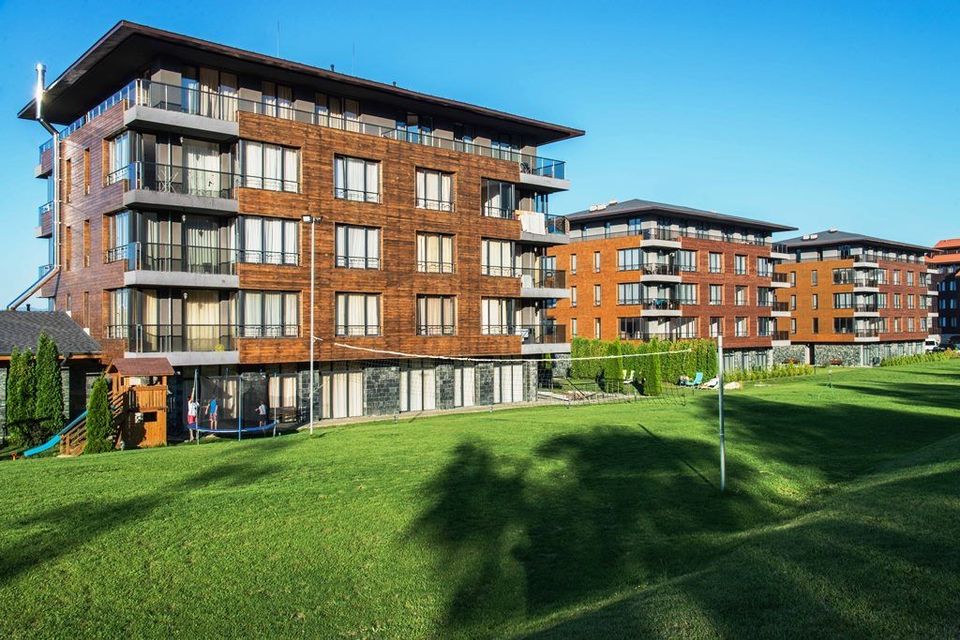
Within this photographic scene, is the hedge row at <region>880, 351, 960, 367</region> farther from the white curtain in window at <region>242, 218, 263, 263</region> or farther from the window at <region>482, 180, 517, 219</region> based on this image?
the white curtain in window at <region>242, 218, 263, 263</region>

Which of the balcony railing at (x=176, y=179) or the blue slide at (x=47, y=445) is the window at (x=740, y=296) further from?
the blue slide at (x=47, y=445)

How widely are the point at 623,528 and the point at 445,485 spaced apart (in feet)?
16.7

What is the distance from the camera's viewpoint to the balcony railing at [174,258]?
105 feet

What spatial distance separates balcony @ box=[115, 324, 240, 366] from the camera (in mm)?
31500

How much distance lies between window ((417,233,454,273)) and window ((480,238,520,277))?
2226 millimetres

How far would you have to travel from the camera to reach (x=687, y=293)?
6856 cm

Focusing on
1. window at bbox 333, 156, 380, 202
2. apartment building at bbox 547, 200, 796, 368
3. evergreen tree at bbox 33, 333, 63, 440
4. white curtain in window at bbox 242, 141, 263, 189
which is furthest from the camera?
apartment building at bbox 547, 200, 796, 368

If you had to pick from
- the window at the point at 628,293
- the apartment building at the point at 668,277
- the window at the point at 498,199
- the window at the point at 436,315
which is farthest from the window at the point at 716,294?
the window at the point at 436,315

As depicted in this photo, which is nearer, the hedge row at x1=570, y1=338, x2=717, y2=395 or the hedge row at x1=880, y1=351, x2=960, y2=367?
the hedge row at x1=570, y1=338, x2=717, y2=395

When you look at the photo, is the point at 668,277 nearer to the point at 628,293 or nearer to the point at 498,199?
the point at 628,293

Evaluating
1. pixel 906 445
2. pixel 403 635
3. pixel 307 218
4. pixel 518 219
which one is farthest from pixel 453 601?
pixel 518 219

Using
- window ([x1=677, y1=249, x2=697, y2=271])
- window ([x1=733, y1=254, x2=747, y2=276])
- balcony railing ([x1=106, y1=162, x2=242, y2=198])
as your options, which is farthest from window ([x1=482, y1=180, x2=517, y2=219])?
window ([x1=733, y1=254, x2=747, y2=276])

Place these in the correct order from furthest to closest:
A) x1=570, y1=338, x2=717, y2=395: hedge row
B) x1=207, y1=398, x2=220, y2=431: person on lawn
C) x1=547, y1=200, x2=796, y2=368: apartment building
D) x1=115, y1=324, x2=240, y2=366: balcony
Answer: x1=547, y1=200, x2=796, y2=368: apartment building → x1=570, y1=338, x2=717, y2=395: hedge row → x1=115, y1=324, x2=240, y2=366: balcony → x1=207, y1=398, x2=220, y2=431: person on lawn

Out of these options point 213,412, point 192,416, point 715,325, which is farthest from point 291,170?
point 715,325
